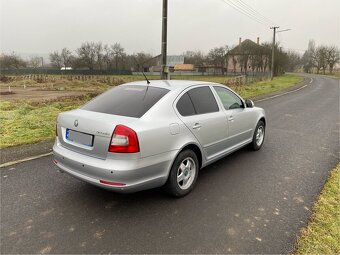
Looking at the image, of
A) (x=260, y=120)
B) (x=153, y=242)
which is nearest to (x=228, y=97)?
(x=260, y=120)

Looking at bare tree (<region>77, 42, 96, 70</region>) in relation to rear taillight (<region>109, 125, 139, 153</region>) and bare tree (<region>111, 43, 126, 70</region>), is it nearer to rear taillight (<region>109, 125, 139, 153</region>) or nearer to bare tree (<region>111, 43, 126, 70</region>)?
bare tree (<region>111, 43, 126, 70</region>)

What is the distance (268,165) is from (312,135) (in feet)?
10.0

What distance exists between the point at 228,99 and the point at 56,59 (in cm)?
9048

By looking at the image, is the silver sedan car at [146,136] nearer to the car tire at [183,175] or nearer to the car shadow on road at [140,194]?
the car tire at [183,175]

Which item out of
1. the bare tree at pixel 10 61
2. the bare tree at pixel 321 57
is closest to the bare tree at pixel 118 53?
the bare tree at pixel 10 61

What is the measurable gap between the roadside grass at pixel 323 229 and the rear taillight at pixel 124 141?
1932 millimetres

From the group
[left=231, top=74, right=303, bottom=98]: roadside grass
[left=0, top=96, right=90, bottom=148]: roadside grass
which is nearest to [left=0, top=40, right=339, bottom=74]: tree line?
[left=231, top=74, right=303, bottom=98]: roadside grass

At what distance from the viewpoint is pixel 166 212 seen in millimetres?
3441

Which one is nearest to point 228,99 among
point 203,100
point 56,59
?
point 203,100

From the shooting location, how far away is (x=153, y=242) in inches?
112

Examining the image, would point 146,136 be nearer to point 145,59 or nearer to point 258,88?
point 258,88

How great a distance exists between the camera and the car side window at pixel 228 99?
473 cm

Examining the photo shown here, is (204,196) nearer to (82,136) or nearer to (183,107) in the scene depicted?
(183,107)

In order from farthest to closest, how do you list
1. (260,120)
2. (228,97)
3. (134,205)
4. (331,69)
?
(331,69) → (260,120) → (228,97) → (134,205)
